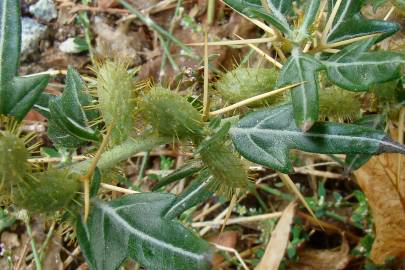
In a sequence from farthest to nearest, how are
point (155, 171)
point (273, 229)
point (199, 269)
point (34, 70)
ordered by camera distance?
1. point (34, 70)
2. point (155, 171)
3. point (273, 229)
4. point (199, 269)

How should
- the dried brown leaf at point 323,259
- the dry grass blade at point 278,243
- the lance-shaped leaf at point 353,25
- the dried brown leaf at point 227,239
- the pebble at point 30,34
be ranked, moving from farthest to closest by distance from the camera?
the pebble at point 30,34 < the dried brown leaf at point 227,239 < the dried brown leaf at point 323,259 < the dry grass blade at point 278,243 < the lance-shaped leaf at point 353,25

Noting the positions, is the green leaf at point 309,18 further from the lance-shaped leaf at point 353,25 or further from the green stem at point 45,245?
the green stem at point 45,245

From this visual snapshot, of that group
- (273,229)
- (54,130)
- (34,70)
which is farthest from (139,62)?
(54,130)

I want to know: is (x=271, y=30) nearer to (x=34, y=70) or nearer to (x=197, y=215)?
(x=197, y=215)

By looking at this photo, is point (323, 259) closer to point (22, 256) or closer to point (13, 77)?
point (22, 256)

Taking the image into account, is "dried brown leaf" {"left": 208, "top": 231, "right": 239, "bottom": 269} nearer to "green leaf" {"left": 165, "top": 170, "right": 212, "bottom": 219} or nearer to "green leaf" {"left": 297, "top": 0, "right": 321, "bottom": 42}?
"green leaf" {"left": 165, "top": 170, "right": 212, "bottom": 219}

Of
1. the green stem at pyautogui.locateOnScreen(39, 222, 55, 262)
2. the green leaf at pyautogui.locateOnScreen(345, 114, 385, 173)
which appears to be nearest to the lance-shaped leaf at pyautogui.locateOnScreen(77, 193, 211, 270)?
the green leaf at pyautogui.locateOnScreen(345, 114, 385, 173)

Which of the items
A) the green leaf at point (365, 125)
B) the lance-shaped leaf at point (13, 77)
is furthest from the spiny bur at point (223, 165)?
the green leaf at point (365, 125)

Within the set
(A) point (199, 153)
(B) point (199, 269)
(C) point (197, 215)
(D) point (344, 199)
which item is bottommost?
(C) point (197, 215)
